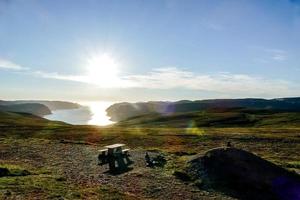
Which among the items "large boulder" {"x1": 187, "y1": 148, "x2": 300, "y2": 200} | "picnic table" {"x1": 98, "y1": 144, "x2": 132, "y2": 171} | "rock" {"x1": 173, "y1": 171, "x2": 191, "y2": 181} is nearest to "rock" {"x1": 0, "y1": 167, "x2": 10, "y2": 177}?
"picnic table" {"x1": 98, "y1": 144, "x2": 132, "y2": 171}

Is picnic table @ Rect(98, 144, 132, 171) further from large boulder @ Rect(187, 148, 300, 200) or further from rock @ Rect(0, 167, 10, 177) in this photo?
rock @ Rect(0, 167, 10, 177)

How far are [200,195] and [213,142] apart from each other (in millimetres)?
44273

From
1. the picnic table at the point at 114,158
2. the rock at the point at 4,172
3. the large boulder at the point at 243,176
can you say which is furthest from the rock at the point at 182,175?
the rock at the point at 4,172

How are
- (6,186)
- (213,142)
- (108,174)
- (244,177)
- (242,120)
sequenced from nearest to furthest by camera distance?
(6,186), (244,177), (108,174), (213,142), (242,120)

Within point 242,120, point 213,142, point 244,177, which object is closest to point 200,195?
point 244,177

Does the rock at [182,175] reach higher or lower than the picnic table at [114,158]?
lower

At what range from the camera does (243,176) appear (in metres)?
34.9

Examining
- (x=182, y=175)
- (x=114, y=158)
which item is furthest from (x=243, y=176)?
(x=114, y=158)

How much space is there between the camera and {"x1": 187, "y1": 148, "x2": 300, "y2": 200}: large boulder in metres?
33.4

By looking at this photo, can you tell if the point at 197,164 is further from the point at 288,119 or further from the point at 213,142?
the point at 288,119

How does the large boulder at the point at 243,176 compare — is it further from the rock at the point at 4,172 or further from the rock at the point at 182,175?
the rock at the point at 4,172

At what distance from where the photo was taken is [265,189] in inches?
1328

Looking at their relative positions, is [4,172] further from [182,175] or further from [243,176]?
[243,176]

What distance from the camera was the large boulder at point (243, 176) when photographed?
3341cm
